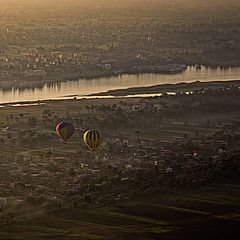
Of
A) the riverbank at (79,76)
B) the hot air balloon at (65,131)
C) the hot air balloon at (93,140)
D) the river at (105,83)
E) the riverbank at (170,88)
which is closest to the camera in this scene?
the hot air balloon at (93,140)

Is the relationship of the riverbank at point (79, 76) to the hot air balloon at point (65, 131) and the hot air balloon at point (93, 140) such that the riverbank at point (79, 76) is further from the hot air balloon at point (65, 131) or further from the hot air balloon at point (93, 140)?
the hot air balloon at point (93, 140)

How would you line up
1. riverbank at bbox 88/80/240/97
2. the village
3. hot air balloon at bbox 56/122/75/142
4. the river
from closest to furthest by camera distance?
Answer: the village, hot air balloon at bbox 56/122/75/142, the river, riverbank at bbox 88/80/240/97

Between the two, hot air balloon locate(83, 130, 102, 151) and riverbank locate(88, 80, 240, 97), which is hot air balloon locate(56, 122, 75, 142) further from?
riverbank locate(88, 80, 240, 97)

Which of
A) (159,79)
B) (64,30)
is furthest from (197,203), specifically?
(64,30)

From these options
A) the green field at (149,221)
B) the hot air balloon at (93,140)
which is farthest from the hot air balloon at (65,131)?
the green field at (149,221)

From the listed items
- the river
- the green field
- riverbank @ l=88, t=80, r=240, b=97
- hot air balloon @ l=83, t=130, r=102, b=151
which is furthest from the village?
riverbank @ l=88, t=80, r=240, b=97

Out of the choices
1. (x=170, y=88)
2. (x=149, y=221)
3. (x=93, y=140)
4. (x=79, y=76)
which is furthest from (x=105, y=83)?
(x=149, y=221)
